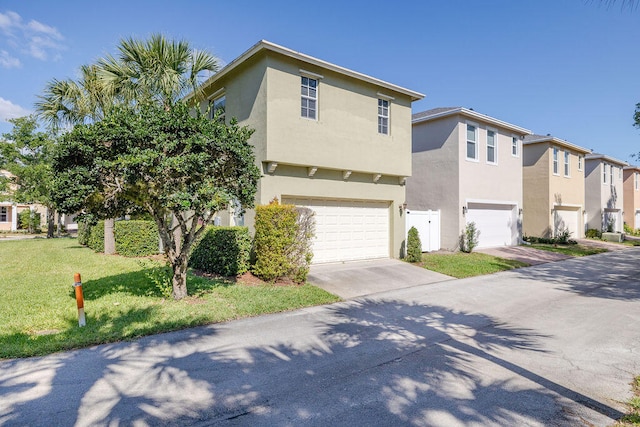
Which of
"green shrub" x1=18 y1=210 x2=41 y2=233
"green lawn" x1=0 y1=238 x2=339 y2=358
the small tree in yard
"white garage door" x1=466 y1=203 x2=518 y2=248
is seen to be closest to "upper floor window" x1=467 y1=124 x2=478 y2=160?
"white garage door" x1=466 y1=203 x2=518 y2=248

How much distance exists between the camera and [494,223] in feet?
63.8

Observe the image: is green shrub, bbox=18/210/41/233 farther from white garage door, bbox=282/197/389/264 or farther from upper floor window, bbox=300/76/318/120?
upper floor window, bbox=300/76/318/120

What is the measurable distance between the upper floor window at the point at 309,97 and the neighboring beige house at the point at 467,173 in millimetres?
8160

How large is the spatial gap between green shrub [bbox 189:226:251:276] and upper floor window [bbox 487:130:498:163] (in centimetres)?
1452

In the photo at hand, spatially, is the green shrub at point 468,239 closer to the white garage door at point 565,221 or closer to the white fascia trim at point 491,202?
the white fascia trim at point 491,202

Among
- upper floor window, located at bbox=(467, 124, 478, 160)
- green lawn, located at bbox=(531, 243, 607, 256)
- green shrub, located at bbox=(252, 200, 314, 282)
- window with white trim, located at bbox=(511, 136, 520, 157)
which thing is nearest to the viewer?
green shrub, located at bbox=(252, 200, 314, 282)

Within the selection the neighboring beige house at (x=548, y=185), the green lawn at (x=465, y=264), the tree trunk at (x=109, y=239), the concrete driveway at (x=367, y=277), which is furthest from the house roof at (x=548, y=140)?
the tree trunk at (x=109, y=239)

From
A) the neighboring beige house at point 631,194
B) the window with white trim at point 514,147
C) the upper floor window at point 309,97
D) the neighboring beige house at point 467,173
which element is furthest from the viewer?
the neighboring beige house at point 631,194

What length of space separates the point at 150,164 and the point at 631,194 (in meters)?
44.0

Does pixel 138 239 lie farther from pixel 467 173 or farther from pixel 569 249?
pixel 569 249

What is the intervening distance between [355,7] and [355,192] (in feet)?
22.4

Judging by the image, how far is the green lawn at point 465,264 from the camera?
42.0ft

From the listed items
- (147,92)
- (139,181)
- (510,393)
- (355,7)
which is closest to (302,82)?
(355,7)

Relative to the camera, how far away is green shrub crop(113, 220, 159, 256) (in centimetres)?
1457
